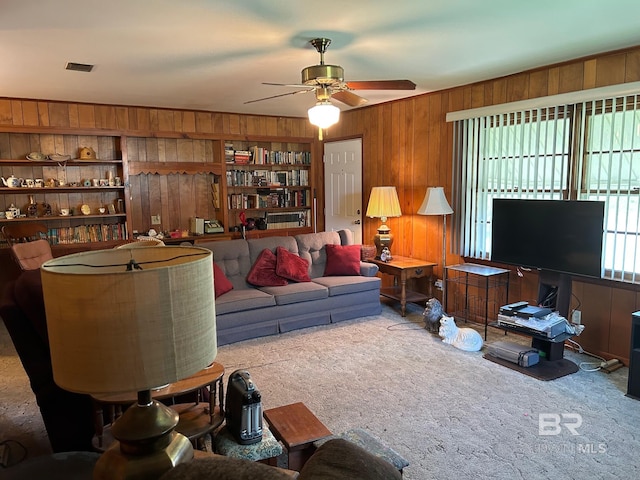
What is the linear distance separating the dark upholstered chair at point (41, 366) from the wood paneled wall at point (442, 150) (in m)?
3.83

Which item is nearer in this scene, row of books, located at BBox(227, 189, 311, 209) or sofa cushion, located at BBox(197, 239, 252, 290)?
sofa cushion, located at BBox(197, 239, 252, 290)

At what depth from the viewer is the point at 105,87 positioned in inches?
183

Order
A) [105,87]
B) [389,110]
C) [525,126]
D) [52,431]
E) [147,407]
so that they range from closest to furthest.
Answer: [147,407]
[52,431]
[525,126]
[105,87]
[389,110]

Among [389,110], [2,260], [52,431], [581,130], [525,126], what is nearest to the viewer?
[52,431]

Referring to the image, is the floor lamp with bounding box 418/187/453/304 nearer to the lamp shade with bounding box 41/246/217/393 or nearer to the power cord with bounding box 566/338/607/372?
the power cord with bounding box 566/338/607/372

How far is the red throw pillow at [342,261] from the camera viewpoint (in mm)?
5145

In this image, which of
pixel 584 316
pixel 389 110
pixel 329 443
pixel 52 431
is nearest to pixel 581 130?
pixel 584 316

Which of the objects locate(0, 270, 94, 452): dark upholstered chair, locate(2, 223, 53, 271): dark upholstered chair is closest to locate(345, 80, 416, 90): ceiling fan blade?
locate(0, 270, 94, 452): dark upholstered chair

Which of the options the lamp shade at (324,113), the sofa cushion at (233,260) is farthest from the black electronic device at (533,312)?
the sofa cushion at (233,260)

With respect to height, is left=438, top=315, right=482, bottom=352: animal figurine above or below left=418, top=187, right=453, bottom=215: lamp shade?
below

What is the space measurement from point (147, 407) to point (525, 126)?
4.16m

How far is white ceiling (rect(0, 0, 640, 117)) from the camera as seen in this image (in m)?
2.65

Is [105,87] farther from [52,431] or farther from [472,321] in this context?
[472,321]

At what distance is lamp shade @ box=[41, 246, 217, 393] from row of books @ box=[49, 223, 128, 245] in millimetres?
5117
